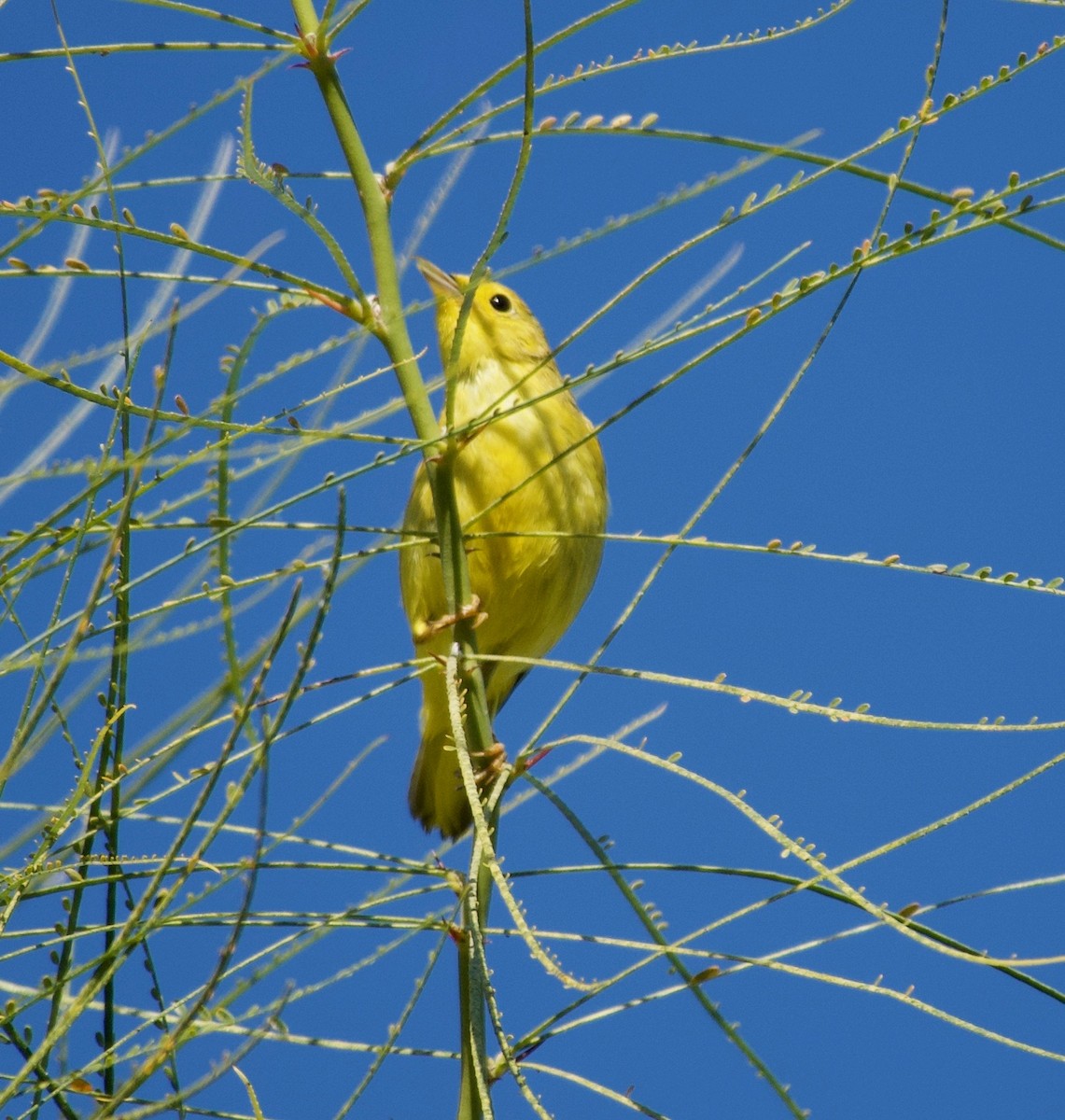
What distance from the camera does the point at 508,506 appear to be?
Result: 2.89m

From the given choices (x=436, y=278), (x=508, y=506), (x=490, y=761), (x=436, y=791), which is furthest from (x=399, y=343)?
(x=436, y=791)

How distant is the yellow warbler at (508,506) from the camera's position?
2.89 metres

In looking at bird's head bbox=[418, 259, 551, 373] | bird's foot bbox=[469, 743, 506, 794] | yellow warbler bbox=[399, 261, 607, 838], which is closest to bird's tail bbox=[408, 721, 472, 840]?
yellow warbler bbox=[399, 261, 607, 838]

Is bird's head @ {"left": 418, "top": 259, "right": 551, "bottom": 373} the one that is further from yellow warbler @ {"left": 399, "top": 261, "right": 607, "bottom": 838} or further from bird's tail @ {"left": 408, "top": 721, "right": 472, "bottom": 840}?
bird's tail @ {"left": 408, "top": 721, "right": 472, "bottom": 840}

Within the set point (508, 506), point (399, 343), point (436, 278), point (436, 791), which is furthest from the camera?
point (436, 791)

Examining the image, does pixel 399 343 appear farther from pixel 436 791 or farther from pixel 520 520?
pixel 436 791

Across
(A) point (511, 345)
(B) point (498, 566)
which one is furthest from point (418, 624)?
(A) point (511, 345)

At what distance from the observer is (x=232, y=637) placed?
1.60 meters

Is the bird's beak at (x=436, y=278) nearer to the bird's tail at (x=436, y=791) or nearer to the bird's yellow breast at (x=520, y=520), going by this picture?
the bird's yellow breast at (x=520, y=520)

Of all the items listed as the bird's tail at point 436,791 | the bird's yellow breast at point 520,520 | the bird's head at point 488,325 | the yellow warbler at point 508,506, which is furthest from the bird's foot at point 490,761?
the bird's tail at point 436,791

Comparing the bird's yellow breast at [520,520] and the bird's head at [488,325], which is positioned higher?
the bird's head at [488,325]

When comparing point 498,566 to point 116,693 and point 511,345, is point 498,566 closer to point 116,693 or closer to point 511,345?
point 511,345

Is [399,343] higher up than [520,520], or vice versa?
[520,520]

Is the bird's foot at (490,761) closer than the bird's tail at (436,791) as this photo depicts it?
Yes
